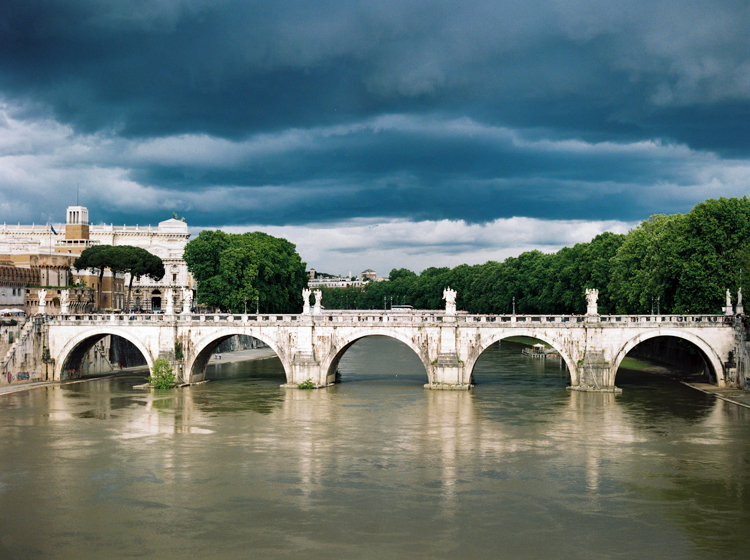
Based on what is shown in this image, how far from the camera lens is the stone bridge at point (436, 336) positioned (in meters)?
65.8

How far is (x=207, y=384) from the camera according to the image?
74.1 meters

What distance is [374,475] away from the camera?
41.4m

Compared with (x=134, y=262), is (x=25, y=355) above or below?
below

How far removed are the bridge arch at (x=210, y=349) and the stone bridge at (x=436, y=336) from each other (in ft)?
0.29

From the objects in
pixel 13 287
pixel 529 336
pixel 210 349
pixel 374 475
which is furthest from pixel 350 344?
pixel 13 287

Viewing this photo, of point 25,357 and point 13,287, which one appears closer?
point 25,357

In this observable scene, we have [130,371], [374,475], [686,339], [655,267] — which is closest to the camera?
[374,475]

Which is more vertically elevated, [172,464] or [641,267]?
[641,267]

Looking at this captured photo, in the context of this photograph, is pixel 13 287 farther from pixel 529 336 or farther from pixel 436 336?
pixel 529 336

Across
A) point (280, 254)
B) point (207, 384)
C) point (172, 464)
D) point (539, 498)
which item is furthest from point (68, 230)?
point (539, 498)

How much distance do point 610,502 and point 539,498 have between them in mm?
3195

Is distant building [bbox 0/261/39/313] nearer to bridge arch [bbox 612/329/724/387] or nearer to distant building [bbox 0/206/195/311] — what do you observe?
distant building [bbox 0/206/195/311]

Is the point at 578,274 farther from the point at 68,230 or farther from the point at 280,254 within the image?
the point at 68,230

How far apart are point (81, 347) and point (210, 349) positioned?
12784 millimetres
